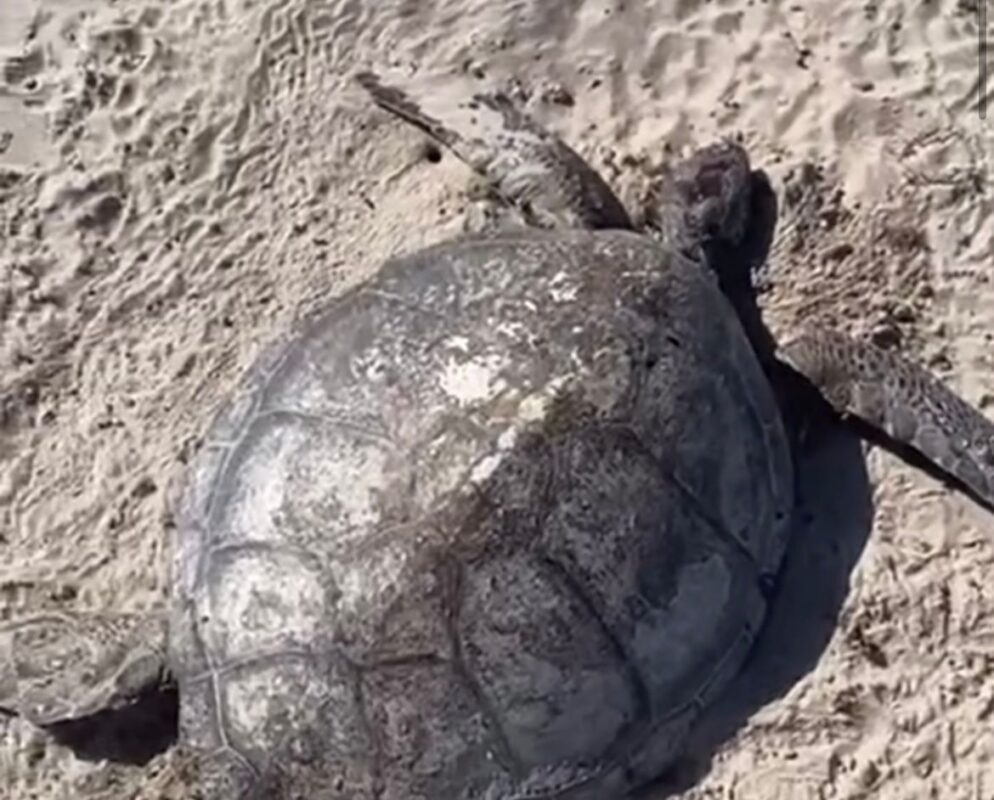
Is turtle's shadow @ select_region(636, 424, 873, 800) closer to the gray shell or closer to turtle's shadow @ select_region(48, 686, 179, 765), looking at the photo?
the gray shell

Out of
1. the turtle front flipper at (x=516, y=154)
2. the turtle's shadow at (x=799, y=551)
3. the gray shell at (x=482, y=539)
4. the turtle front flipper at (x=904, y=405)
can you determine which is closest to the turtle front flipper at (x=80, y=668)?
the gray shell at (x=482, y=539)

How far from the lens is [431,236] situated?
695cm

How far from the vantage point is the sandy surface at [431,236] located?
647cm

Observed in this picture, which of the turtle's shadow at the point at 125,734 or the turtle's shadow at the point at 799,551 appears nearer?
the turtle's shadow at the point at 799,551

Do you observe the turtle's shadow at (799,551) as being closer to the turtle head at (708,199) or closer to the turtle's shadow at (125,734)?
the turtle head at (708,199)

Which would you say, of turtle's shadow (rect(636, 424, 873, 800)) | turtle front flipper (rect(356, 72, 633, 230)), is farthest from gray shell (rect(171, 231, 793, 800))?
turtle front flipper (rect(356, 72, 633, 230))

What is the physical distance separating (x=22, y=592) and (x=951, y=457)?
287cm

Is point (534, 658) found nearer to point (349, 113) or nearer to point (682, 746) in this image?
point (682, 746)

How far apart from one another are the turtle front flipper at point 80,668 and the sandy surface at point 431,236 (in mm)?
226

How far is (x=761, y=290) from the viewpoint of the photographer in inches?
267

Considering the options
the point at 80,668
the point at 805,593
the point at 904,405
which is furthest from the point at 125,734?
the point at 904,405

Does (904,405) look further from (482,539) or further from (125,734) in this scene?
(125,734)

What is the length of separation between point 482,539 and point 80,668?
1.47m

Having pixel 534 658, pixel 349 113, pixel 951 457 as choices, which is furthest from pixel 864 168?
pixel 534 658
